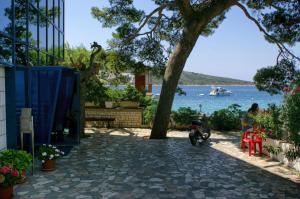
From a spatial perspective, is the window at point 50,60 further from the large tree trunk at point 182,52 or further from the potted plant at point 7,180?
the potted plant at point 7,180

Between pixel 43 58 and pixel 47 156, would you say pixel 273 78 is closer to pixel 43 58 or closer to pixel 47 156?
pixel 43 58

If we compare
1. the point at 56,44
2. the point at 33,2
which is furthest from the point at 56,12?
the point at 33,2

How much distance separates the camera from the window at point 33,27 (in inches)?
407

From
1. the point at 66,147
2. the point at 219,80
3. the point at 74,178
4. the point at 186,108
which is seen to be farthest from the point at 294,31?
the point at 219,80

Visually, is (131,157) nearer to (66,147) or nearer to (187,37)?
(66,147)

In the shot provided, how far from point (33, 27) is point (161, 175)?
603 centimetres

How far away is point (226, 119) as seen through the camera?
1644 cm

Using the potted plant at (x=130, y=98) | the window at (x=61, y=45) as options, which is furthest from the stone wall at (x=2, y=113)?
the potted plant at (x=130, y=98)

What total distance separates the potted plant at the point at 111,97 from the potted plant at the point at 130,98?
0.97 feet

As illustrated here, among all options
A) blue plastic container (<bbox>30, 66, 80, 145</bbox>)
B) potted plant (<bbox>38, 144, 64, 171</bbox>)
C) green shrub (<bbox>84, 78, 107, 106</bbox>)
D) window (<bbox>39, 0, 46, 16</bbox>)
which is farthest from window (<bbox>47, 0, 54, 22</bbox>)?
potted plant (<bbox>38, 144, 64, 171</bbox>)

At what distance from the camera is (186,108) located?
16688 mm

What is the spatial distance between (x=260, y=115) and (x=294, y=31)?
577 cm

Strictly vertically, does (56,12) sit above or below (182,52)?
above

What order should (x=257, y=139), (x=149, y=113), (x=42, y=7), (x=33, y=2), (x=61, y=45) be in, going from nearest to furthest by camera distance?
(x=257, y=139) → (x=33, y=2) → (x=42, y=7) → (x=61, y=45) → (x=149, y=113)
